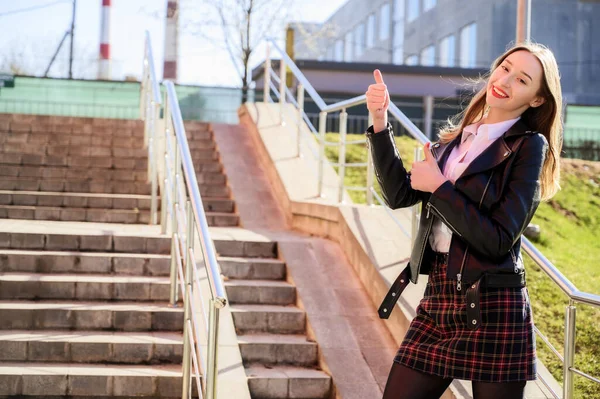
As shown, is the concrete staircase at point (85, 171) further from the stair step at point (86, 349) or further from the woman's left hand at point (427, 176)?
the woman's left hand at point (427, 176)

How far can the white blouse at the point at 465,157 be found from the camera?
2865 millimetres

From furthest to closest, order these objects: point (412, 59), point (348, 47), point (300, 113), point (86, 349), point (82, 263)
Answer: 1. point (348, 47)
2. point (412, 59)
3. point (300, 113)
4. point (82, 263)
5. point (86, 349)

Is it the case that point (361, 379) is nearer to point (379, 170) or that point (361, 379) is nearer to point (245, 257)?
point (245, 257)

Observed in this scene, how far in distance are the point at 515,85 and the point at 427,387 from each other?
973 mm

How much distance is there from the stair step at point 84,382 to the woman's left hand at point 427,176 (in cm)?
295

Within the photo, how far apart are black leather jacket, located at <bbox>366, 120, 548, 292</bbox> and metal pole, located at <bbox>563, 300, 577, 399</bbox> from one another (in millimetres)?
1367

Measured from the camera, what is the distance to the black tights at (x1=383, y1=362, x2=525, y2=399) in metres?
2.75

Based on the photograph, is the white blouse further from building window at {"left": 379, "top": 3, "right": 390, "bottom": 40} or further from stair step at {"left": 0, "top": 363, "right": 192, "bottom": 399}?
building window at {"left": 379, "top": 3, "right": 390, "bottom": 40}

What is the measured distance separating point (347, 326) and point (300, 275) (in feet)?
2.73

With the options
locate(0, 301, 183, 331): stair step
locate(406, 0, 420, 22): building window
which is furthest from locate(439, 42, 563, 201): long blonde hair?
locate(406, 0, 420, 22): building window

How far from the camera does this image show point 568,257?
9.24m

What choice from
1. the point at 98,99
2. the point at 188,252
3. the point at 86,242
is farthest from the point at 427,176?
the point at 98,99

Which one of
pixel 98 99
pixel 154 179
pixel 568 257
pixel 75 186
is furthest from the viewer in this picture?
pixel 98 99

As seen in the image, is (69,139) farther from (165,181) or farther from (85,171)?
(165,181)
